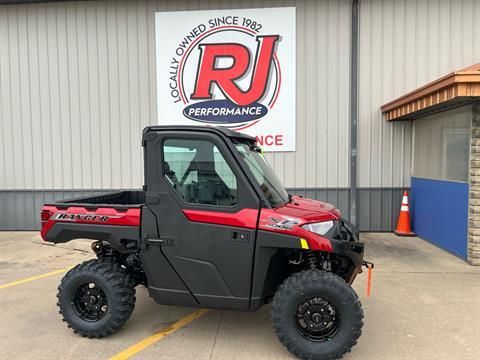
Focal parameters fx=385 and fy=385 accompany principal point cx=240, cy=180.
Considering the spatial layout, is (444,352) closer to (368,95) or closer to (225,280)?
(225,280)

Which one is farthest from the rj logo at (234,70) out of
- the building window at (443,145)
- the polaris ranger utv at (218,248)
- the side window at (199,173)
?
the side window at (199,173)

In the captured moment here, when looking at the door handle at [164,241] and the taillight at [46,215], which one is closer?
the door handle at [164,241]

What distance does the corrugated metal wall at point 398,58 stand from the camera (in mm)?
8648

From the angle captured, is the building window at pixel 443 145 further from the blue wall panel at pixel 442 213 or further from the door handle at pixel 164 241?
the door handle at pixel 164 241

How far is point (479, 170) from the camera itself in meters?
6.24

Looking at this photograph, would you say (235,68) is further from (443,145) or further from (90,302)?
(90,302)

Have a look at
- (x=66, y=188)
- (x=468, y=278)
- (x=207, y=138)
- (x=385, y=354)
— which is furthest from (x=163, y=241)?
(x=66, y=188)

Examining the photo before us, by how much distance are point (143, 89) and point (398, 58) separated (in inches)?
236

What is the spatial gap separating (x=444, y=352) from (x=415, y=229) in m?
5.55

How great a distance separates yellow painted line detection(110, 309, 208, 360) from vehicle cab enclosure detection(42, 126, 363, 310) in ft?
1.41

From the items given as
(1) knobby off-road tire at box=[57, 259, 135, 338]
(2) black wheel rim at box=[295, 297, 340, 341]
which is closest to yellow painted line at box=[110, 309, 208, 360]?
(1) knobby off-road tire at box=[57, 259, 135, 338]

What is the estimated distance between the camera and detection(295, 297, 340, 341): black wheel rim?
3338 mm

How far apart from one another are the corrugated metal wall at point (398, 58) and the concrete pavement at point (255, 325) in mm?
3456

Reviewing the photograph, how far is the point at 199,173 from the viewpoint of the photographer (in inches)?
140
